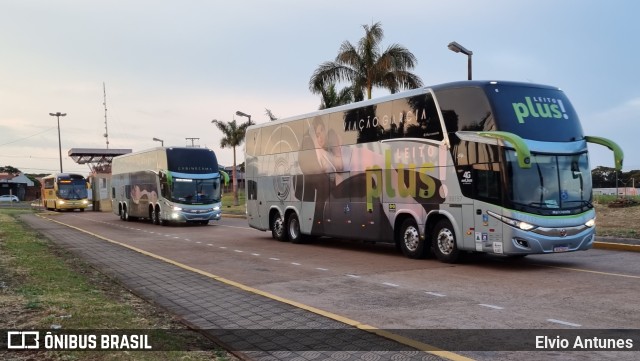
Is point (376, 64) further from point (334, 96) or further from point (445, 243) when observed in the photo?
point (445, 243)

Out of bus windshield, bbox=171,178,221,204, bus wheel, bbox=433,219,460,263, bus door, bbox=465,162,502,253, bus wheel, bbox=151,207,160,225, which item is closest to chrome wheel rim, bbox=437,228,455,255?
bus wheel, bbox=433,219,460,263

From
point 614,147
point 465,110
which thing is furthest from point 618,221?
point 465,110

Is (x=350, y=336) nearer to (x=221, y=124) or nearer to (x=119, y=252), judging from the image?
(x=119, y=252)

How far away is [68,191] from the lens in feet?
177

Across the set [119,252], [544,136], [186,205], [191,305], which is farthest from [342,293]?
[186,205]

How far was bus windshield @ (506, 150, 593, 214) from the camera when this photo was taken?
1159 centimetres

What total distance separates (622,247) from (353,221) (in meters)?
7.03

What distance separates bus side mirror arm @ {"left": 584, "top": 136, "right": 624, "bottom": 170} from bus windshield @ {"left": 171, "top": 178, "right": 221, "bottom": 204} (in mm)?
20059

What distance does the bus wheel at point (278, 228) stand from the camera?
Result: 63.8 feet

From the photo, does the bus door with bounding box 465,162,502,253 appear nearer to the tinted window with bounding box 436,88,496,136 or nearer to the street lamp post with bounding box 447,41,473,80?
the tinted window with bounding box 436,88,496,136

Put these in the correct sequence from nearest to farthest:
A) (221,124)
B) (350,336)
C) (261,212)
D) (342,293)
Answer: (350,336)
(342,293)
(261,212)
(221,124)

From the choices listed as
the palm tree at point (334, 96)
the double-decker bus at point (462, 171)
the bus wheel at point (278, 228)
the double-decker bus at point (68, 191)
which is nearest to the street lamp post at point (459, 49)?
the double-decker bus at point (462, 171)

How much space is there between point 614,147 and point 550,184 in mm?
2019

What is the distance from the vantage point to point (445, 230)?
13070 millimetres
